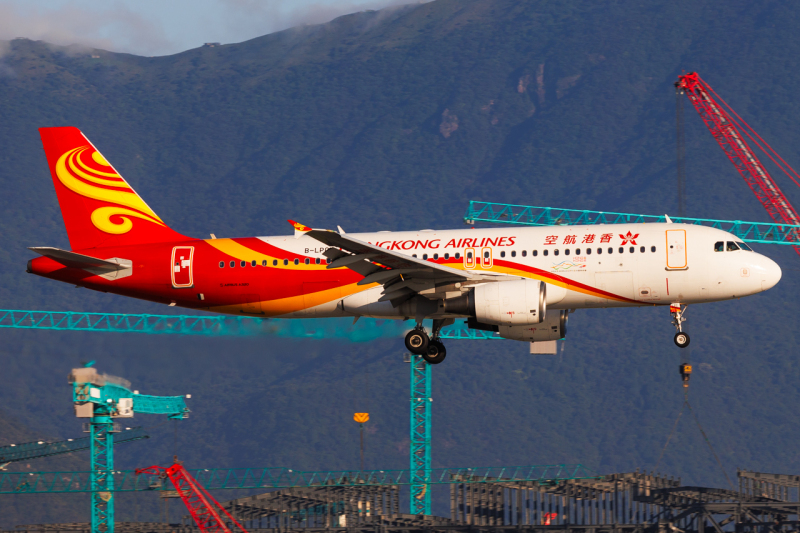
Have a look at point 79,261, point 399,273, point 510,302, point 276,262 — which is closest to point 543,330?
point 510,302

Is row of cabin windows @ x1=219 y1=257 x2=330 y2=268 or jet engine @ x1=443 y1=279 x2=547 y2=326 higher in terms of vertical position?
row of cabin windows @ x1=219 y1=257 x2=330 y2=268

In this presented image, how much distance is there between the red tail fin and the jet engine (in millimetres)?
→ 16220

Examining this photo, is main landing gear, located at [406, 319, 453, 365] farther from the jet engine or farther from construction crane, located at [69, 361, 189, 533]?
construction crane, located at [69, 361, 189, 533]

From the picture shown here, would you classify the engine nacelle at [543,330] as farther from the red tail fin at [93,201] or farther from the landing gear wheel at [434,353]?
the red tail fin at [93,201]

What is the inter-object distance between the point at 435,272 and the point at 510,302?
3.52 meters

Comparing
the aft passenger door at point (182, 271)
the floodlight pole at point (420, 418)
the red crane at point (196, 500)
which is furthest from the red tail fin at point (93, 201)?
the floodlight pole at point (420, 418)

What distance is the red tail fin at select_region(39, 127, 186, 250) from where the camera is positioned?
183ft

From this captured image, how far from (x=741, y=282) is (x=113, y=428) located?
226 ft

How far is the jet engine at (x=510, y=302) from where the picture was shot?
47.6 meters

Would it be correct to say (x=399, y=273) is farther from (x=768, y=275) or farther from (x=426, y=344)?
(x=768, y=275)

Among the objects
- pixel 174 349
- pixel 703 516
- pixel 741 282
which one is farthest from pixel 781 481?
pixel 174 349

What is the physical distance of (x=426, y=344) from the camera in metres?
51.6

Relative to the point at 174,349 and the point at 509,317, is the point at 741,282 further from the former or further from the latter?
the point at 174,349

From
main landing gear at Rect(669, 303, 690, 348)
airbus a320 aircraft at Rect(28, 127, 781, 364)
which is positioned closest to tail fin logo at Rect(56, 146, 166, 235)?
airbus a320 aircraft at Rect(28, 127, 781, 364)
